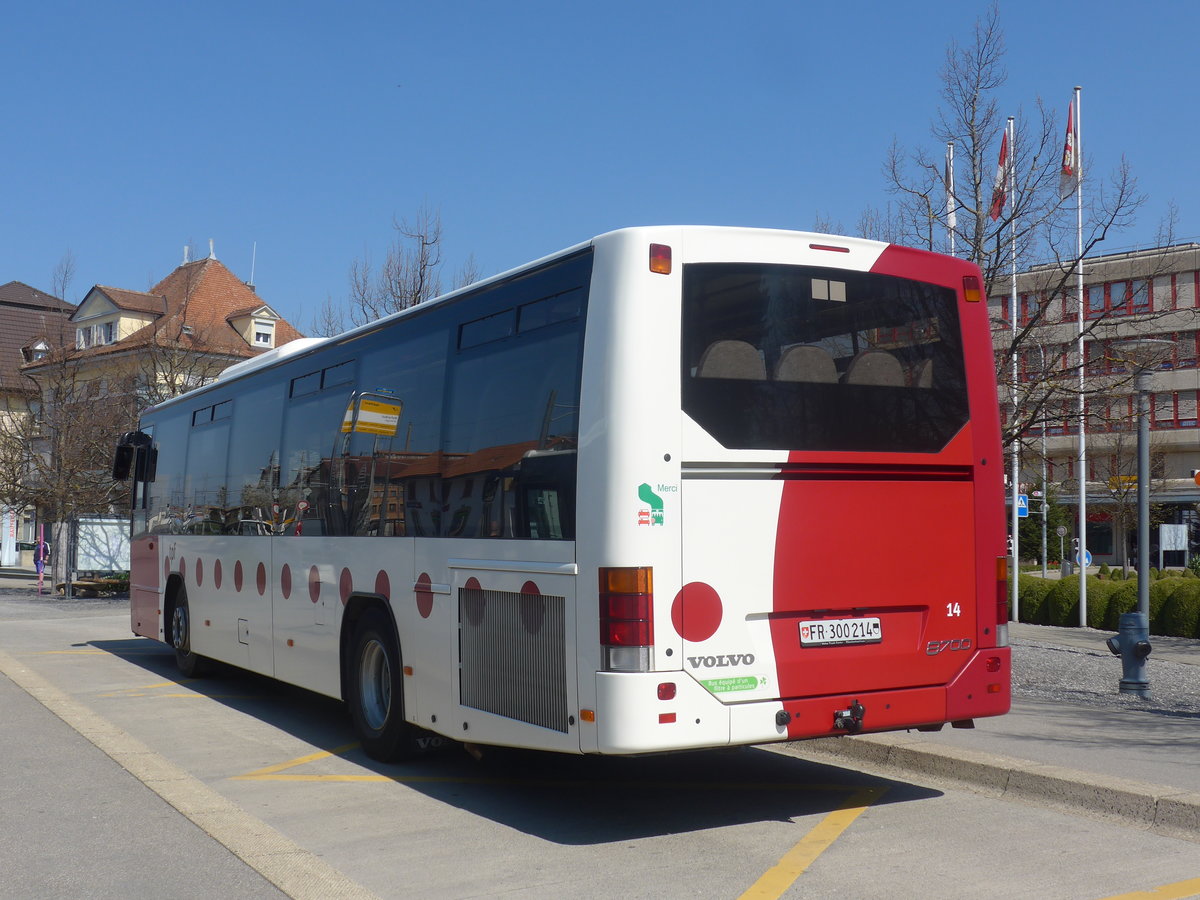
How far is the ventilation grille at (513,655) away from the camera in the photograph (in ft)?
21.5

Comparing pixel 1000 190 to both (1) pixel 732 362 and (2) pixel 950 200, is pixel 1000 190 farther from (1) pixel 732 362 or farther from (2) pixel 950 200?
(1) pixel 732 362

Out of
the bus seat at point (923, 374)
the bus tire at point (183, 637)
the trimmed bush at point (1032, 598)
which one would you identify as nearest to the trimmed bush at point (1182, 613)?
the trimmed bush at point (1032, 598)

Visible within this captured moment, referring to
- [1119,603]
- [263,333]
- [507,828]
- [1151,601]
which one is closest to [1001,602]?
[507,828]

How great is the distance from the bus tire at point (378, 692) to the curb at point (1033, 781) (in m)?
2.93

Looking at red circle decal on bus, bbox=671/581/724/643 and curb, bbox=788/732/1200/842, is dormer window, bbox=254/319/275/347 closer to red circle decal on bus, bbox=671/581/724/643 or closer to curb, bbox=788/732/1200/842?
curb, bbox=788/732/1200/842

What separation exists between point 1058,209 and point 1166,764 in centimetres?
769

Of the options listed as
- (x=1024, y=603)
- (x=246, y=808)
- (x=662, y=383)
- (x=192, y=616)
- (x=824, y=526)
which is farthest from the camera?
(x=1024, y=603)

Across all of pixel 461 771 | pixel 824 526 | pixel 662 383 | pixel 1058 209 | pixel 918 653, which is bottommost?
pixel 461 771

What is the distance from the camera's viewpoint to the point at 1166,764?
7.96 meters

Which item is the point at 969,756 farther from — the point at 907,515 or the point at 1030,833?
the point at 907,515

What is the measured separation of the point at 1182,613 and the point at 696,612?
17.7 metres

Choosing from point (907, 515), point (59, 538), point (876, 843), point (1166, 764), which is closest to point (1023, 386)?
point (1166, 764)

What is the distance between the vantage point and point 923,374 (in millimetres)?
7242

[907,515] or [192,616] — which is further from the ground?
[907,515]
